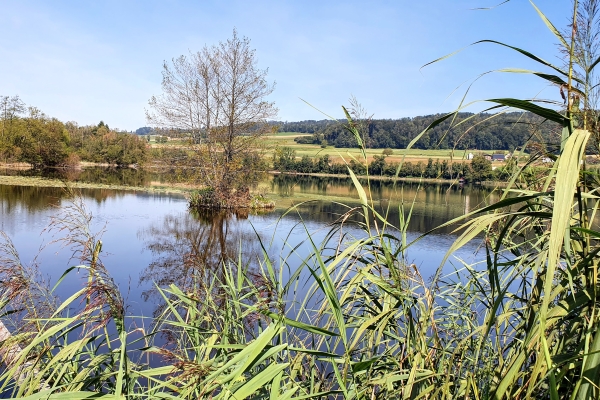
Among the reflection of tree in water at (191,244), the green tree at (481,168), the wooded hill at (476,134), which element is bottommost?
the reflection of tree in water at (191,244)

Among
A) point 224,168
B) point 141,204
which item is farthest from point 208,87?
point 141,204

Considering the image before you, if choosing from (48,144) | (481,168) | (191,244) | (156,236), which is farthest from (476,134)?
(48,144)

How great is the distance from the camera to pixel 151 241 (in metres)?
10.4

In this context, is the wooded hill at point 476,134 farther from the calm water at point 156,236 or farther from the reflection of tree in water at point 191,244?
the reflection of tree in water at point 191,244

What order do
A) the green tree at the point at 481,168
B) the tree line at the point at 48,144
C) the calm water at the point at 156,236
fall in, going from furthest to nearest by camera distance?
the tree line at the point at 48,144 < the calm water at the point at 156,236 < the green tree at the point at 481,168

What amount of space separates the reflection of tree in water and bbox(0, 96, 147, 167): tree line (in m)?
27.5

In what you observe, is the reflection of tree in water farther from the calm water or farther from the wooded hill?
the wooded hill

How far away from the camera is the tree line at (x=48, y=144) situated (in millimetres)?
35688

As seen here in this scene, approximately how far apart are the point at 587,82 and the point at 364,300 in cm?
129

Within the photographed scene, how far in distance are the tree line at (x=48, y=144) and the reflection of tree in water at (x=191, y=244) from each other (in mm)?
27519

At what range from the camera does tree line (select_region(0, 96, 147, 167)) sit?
117 ft

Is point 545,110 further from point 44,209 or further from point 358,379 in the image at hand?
point 44,209

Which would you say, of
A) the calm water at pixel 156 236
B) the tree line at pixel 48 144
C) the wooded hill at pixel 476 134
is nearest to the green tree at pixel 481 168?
the wooded hill at pixel 476 134

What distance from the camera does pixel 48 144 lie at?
36.2 m
